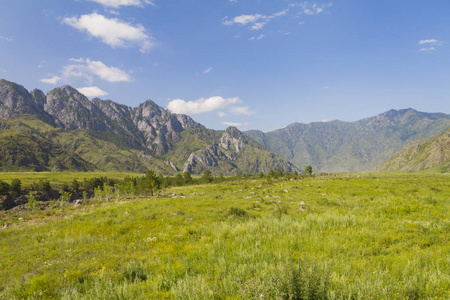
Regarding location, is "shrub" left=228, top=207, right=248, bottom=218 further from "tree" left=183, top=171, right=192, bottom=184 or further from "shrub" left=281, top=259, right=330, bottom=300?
"tree" left=183, top=171, right=192, bottom=184

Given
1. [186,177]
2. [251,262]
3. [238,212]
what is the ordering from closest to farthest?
[251,262] < [238,212] < [186,177]

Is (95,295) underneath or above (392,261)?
underneath

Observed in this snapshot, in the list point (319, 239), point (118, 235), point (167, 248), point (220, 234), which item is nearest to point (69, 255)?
point (118, 235)

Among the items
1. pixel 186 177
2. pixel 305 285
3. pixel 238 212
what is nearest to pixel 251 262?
pixel 305 285

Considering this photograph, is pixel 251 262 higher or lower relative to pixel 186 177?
higher

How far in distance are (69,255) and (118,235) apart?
2.97m

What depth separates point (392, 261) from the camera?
5551 millimetres

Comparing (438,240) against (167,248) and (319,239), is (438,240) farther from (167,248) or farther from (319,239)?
(167,248)

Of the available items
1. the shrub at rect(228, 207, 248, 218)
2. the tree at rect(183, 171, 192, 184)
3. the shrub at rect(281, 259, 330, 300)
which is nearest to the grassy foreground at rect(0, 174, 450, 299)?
the shrub at rect(281, 259, 330, 300)

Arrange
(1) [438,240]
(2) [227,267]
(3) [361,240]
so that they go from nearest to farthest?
(2) [227,267]
(1) [438,240]
(3) [361,240]

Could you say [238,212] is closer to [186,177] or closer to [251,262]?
[251,262]

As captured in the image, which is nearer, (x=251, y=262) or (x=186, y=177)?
(x=251, y=262)

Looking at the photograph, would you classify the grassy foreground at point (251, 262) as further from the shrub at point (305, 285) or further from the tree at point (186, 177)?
the tree at point (186, 177)

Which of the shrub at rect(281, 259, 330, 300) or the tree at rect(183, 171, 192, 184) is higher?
the shrub at rect(281, 259, 330, 300)
